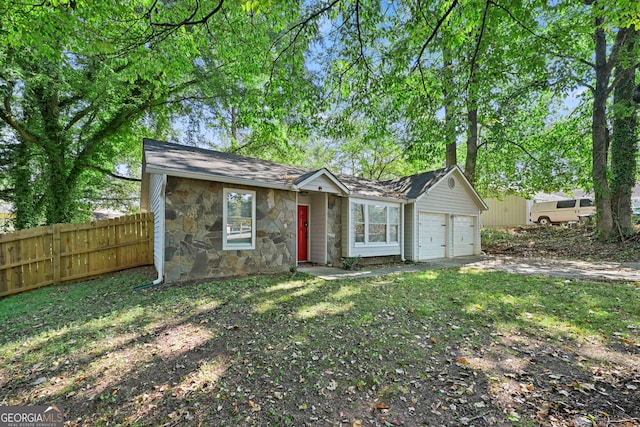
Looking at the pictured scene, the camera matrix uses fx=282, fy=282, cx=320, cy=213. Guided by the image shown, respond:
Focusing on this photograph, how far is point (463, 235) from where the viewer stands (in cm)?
1317

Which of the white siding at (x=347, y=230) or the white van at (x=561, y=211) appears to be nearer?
the white siding at (x=347, y=230)

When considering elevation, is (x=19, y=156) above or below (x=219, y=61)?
below

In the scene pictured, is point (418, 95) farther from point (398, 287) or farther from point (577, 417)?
point (577, 417)

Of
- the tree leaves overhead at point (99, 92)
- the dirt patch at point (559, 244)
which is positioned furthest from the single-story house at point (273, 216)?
the dirt patch at point (559, 244)

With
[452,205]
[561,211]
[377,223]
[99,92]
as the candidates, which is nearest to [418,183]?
[452,205]

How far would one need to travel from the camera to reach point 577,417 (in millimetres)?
2316

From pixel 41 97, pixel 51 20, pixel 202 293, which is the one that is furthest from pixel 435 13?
pixel 41 97

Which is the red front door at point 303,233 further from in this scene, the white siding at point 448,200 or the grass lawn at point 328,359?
the white siding at point 448,200

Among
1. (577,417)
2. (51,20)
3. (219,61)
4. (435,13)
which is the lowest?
(577,417)

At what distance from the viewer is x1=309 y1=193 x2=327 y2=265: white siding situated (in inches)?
371

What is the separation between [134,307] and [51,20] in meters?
6.26

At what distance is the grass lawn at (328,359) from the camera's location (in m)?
2.40

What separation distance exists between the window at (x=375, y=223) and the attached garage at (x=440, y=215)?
0.77 meters

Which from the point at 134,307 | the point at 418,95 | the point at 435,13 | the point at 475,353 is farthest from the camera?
the point at 418,95
